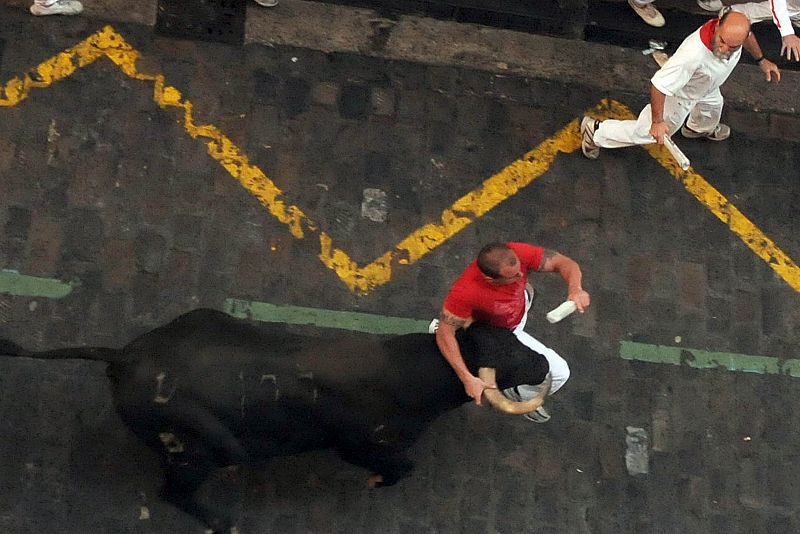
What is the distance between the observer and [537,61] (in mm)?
6996

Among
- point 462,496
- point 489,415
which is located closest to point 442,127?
point 489,415

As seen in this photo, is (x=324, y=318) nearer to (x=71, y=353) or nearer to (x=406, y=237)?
(x=406, y=237)

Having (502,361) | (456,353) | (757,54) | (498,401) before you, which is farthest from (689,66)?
(498,401)

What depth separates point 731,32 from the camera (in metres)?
5.35

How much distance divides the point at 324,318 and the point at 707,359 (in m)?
2.86

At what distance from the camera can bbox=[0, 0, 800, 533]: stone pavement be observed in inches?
225

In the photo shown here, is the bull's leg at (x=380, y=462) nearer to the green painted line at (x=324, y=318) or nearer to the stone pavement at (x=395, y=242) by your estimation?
the stone pavement at (x=395, y=242)

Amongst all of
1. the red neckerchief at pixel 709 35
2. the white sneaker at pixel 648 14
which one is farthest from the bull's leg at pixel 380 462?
the white sneaker at pixel 648 14

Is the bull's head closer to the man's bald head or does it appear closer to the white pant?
the white pant

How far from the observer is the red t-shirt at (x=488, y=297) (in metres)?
4.66

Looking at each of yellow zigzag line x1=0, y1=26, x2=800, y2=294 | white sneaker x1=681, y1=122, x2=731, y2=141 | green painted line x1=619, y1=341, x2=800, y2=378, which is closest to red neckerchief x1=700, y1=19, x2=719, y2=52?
white sneaker x1=681, y1=122, x2=731, y2=141

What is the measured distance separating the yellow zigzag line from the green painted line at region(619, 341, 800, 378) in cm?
66

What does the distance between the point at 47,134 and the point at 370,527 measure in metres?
3.68

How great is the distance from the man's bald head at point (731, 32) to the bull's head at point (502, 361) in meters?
2.44
